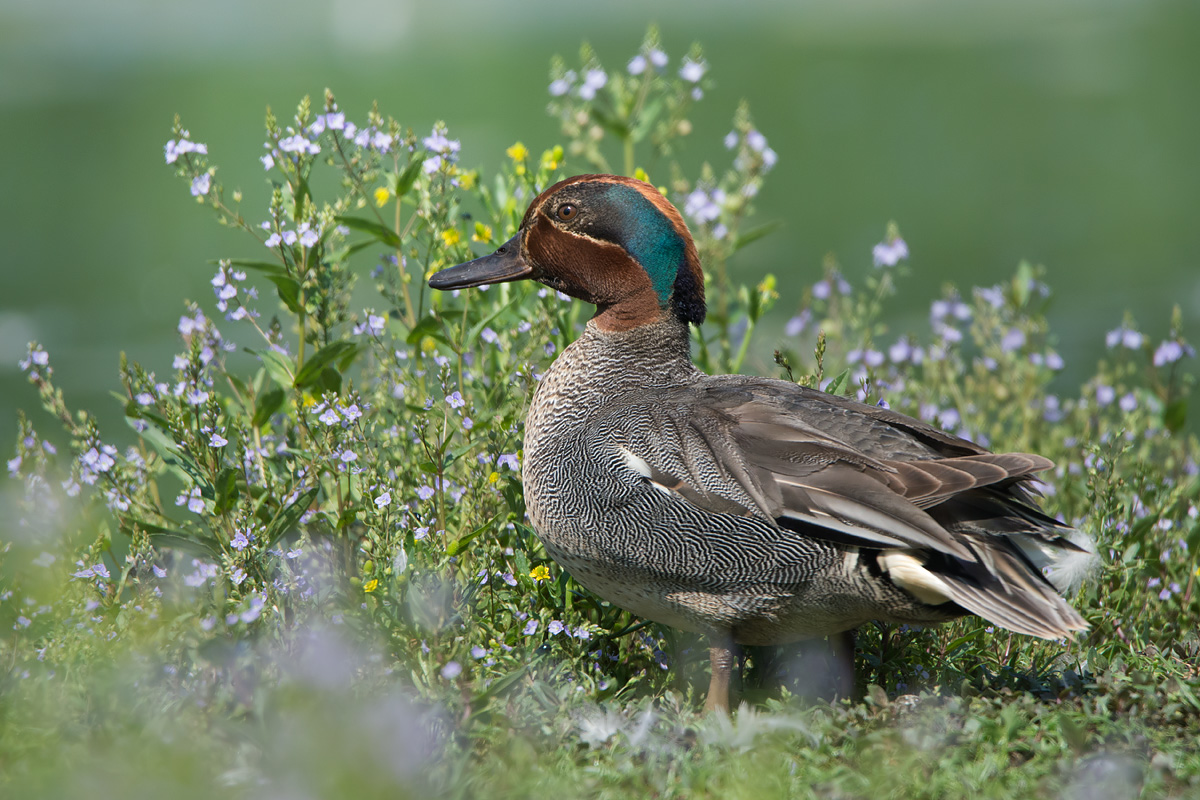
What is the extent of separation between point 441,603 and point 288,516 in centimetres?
73

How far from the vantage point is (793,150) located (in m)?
13.9

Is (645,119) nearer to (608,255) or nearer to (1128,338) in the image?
(608,255)

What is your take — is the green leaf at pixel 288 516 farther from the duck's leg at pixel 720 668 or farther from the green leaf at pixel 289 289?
the duck's leg at pixel 720 668

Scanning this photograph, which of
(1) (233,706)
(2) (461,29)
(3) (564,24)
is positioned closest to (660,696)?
(1) (233,706)

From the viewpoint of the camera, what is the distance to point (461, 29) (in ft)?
94.0

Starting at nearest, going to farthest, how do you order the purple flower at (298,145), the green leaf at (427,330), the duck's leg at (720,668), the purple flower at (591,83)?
the duck's leg at (720,668) → the purple flower at (298,145) → the green leaf at (427,330) → the purple flower at (591,83)

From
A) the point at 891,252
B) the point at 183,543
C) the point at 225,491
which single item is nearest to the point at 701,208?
the point at 891,252

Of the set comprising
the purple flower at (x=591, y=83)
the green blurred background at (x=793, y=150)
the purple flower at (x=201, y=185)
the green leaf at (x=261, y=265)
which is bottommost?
the green blurred background at (x=793, y=150)

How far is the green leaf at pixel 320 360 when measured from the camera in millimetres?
3605

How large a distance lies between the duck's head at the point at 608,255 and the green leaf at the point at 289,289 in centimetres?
42

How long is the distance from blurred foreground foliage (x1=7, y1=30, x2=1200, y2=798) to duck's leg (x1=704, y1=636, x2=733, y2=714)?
0.25 feet

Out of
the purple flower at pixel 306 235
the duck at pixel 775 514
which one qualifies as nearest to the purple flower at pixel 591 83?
the duck at pixel 775 514

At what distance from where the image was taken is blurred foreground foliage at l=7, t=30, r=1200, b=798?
254 centimetres

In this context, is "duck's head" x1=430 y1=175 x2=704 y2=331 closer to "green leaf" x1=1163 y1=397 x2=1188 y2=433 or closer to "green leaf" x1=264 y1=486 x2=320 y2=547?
"green leaf" x1=264 y1=486 x2=320 y2=547
